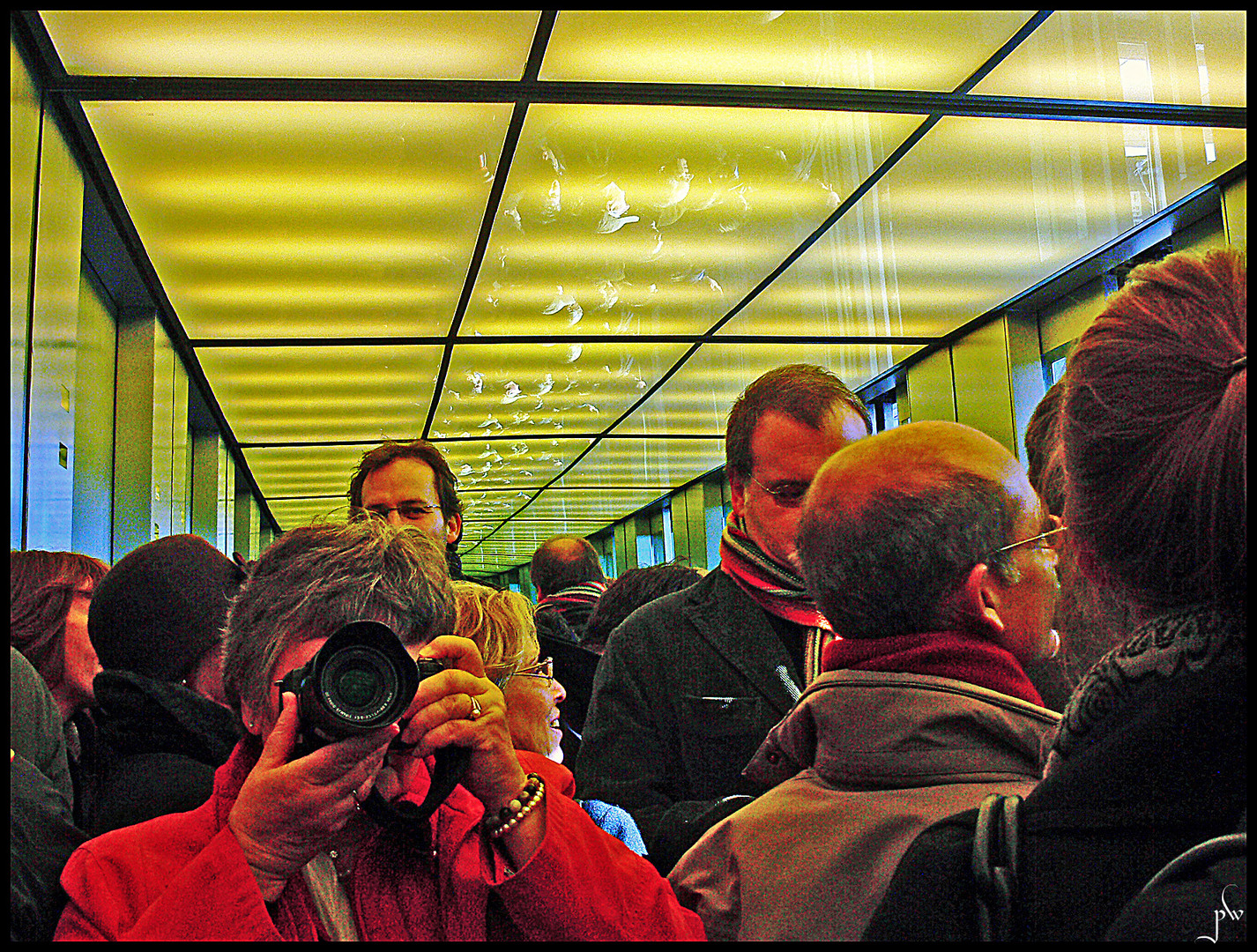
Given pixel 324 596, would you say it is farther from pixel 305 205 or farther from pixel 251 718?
pixel 305 205

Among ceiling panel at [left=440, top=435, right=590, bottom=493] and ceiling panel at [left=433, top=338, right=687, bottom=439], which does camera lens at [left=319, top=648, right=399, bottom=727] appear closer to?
ceiling panel at [left=433, top=338, right=687, bottom=439]

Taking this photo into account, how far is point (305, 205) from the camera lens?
398cm

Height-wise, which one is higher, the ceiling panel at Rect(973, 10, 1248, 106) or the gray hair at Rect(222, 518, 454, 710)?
the ceiling panel at Rect(973, 10, 1248, 106)

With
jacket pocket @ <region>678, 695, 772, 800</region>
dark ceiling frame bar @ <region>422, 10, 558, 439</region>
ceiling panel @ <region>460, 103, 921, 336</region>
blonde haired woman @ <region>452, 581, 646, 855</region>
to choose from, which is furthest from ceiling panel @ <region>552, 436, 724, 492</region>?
jacket pocket @ <region>678, 695, 772, 800</region>

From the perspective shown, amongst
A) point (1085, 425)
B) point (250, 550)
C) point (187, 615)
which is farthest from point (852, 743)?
point (250, 550)

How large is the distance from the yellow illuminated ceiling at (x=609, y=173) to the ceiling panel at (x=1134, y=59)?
0.03ft

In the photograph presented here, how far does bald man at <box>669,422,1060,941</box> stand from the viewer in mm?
923

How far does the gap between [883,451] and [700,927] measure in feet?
1.79

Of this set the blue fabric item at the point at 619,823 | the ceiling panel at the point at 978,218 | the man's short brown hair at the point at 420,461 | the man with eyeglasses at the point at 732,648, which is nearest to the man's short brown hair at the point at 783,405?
the man with eyeglasses at the point at 732,648

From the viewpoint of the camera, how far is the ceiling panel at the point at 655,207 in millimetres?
3537

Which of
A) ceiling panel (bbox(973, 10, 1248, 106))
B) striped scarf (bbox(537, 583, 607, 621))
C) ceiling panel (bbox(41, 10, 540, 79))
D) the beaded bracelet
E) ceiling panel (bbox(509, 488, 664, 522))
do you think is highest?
ceiling panel (bbox(973, 10, 1248, 106))

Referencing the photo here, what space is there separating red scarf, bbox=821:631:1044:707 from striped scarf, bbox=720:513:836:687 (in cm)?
61

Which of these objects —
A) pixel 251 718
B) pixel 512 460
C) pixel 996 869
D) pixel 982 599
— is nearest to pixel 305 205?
pixel 251 718

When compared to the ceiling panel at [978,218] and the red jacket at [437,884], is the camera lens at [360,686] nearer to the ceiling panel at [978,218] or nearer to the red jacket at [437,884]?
the red jacket at [437,884]
